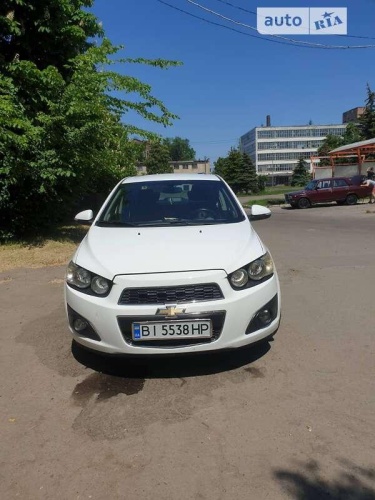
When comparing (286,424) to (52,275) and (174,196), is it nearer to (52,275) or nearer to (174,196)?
(174,196)

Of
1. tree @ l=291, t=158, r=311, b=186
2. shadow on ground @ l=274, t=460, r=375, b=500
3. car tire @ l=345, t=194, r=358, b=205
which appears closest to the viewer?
shadow on ground @ l=274, t=460, r=375, b=500

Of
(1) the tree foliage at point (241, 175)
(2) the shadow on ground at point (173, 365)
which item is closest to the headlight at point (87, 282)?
(2) the shadow on ground at point (173, 365)

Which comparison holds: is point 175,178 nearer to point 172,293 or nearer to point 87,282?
point 87,282

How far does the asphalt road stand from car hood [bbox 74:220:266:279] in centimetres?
94

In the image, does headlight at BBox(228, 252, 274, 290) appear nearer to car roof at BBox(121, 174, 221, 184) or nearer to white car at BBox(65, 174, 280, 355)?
white car at BBox(65, 174, 280, 355)

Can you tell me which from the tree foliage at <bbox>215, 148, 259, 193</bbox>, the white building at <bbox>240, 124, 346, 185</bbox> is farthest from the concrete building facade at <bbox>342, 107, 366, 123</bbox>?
the tree foliage at <bbox>215, 148, 259, 193</bbox>

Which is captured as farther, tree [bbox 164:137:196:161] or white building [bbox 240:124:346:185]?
tree [bbox 164:137:196:161]

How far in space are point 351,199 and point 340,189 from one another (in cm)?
85

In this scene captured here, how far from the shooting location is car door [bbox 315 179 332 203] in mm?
24250

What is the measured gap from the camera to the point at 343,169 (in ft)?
95.4

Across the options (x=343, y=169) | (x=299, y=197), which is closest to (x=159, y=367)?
(x=299, y=197)

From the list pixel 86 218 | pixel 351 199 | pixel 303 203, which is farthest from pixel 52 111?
pixel 351 199

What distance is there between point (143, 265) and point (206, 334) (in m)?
0.70

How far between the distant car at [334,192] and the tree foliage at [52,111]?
47.5 feet
